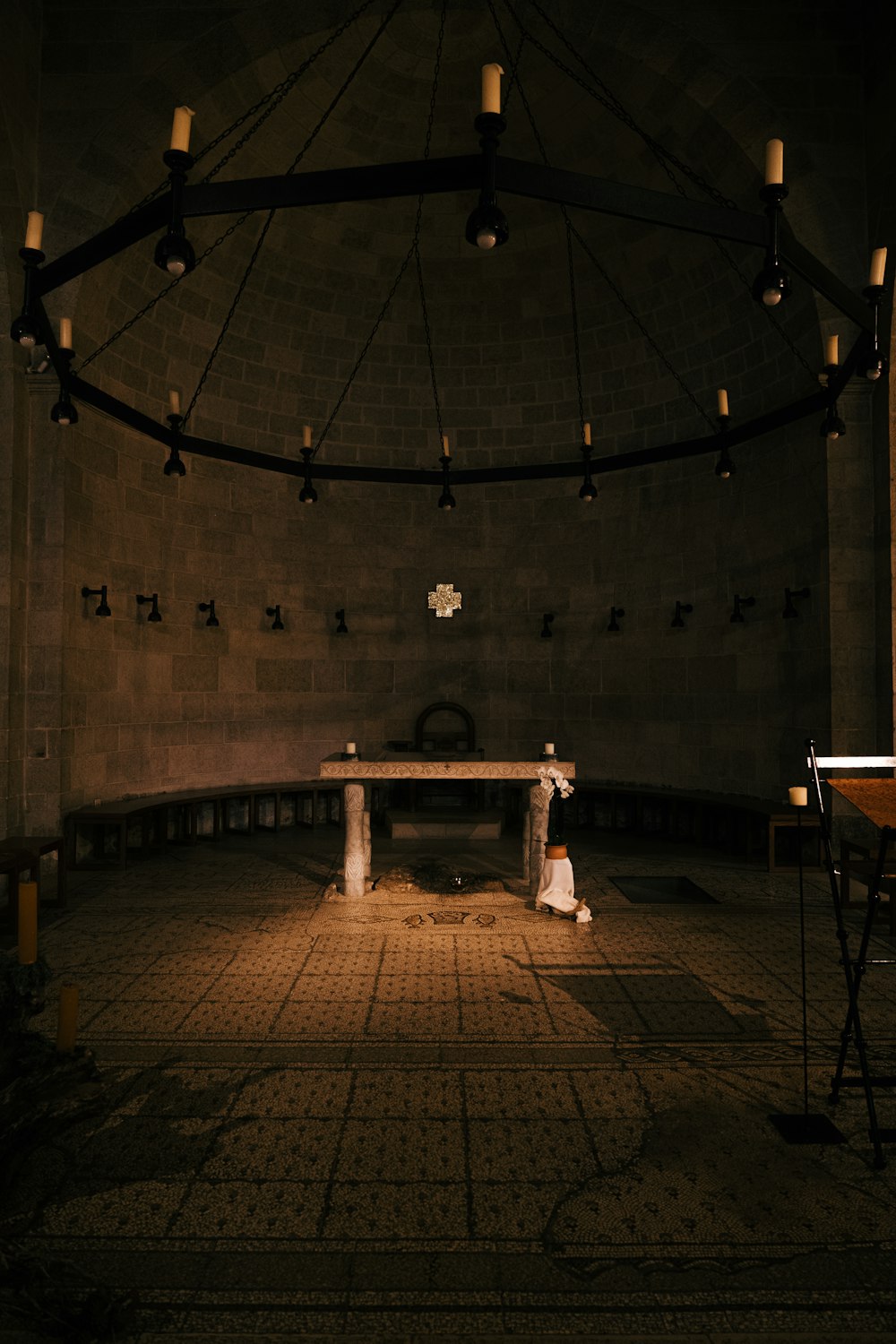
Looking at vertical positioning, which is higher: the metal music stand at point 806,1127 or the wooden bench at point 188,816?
the wooden bench at point 188,816

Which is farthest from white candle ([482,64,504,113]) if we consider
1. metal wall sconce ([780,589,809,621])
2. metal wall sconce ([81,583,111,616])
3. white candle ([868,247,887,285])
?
metal wall sconce ([81,583,111,616])

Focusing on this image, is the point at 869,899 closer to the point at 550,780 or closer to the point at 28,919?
the point at 550,780

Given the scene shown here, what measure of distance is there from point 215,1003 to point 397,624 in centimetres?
712

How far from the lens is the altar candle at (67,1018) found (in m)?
3.89

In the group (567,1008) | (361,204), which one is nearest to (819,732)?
(567,1008)

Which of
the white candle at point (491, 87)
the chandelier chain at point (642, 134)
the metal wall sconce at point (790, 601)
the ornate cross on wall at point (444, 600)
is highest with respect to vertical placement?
the chandelier chain at point (642, 134)

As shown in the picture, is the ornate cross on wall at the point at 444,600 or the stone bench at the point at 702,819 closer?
the stone bench at the point at 702,819

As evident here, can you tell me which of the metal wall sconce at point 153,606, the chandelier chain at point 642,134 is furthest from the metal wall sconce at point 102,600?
the chandelier chain at point 642,134

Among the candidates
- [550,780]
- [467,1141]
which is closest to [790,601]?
[550,780]

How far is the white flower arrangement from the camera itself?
714 centimetres

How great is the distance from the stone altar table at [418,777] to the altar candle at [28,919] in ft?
9.80

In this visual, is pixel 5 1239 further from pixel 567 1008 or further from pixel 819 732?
pixel 819 732

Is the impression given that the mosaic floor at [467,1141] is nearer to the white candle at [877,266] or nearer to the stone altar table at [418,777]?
the stone altar table at [418,777]

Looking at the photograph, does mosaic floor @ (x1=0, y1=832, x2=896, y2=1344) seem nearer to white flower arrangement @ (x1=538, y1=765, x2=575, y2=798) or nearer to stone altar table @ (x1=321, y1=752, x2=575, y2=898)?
stone altar table @ (x1=321, y1=752, x2=575, y2=898)
